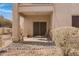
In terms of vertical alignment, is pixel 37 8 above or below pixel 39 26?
above

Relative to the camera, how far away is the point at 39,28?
21.6m

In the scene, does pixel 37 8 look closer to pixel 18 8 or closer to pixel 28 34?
pixel 18 8

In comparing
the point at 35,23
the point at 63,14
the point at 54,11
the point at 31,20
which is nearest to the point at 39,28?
the point at 35,23

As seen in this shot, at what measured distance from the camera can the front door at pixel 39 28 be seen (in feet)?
69.5

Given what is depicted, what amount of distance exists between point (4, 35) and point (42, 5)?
4.12m

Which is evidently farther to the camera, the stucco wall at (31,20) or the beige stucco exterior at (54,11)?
the stucco wall at (31,20)

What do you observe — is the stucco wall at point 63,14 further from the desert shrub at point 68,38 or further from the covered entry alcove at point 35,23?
the desert shrub at point 68,38

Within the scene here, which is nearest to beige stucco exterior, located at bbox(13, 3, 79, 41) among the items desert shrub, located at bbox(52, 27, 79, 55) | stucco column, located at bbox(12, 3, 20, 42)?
stucco column, located at bbox(12, 3, 20, 42)

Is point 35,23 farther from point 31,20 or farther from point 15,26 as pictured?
point 15,26

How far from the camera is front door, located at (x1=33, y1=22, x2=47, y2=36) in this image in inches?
834

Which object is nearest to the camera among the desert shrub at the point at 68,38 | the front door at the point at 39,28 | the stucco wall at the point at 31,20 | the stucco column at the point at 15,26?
the desert shrub at the point at 68,38

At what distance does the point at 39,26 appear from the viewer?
2211cm

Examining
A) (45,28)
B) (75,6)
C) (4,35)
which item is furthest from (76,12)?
(4,35)

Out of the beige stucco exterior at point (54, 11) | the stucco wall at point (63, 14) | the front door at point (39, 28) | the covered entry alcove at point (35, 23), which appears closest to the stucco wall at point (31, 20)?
the covered entry alcove at point (35, 23)
